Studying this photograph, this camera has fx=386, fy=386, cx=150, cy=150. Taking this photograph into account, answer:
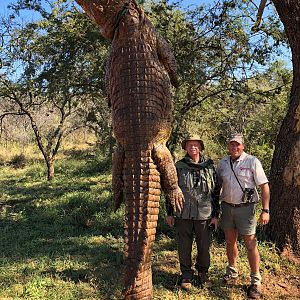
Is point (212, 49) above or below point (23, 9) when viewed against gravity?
below

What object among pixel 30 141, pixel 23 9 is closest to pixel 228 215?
pixel 23 9

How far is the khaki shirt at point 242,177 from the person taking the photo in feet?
12.4

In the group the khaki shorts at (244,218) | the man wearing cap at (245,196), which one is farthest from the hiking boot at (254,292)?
the khaki shorts at (244,218)

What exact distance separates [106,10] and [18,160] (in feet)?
46.4

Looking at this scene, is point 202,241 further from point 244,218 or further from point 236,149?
point 236,149

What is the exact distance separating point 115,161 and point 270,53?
17.9ft

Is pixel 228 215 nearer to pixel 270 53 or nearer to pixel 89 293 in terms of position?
pixel 89 293

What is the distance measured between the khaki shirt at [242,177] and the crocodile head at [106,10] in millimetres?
1812

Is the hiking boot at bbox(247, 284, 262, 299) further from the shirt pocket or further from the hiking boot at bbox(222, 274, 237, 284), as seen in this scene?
the shirt pocket

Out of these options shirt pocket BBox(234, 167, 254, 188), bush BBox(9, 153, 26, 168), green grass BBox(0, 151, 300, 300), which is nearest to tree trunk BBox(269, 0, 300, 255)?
green grass BBox(0, 151, 300, 300)

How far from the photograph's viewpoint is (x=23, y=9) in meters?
8.22

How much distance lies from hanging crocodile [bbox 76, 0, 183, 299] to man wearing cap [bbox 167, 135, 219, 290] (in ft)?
3.09

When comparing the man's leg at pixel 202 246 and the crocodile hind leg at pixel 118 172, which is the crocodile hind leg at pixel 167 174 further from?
the man's leg at pixel 202 246

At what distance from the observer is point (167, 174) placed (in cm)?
284
